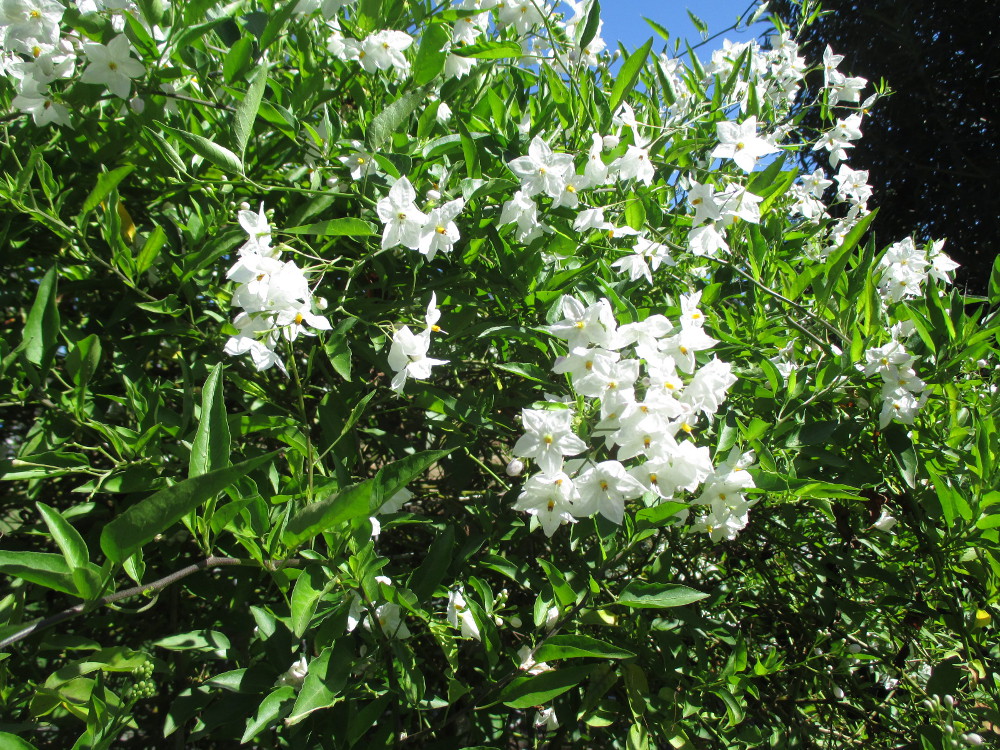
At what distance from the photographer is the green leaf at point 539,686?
38.6 inches

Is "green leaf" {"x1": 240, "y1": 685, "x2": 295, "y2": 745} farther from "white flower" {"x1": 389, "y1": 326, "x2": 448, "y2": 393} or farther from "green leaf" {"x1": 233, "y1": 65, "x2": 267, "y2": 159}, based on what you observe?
"green leaf" {"x1": 233, "y1": 65, "x2": 267, "y2": 159}

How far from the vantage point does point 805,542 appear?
5.04ft

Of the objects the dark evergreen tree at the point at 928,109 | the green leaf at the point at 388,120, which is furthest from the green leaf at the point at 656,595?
the dark evergreen tree at the point at 928,109

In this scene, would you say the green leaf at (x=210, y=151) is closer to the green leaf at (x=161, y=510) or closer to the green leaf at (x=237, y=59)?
the green leaf at (x=237, y=59)

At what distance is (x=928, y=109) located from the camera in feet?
21.6

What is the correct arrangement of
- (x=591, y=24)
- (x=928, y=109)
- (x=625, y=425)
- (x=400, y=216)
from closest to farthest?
(x=625, y=425) < (x=400, y=216) < (x=591, y=24) < (x=928, y=109)

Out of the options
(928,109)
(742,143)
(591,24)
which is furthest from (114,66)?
(928,109)

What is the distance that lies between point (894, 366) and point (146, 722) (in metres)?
1.80

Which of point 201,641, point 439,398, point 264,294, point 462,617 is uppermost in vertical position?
point 264,294

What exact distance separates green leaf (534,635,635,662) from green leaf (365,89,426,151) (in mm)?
875

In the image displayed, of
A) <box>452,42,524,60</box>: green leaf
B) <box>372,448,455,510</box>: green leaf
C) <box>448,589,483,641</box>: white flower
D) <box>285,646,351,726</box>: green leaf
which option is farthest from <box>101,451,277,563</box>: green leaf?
<box>452,42,524,60</box>: green leaf

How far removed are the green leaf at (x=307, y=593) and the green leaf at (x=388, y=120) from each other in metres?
0.71

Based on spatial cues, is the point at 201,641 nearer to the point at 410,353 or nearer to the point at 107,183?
the point at 410,353

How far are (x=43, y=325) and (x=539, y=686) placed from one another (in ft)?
3.28
